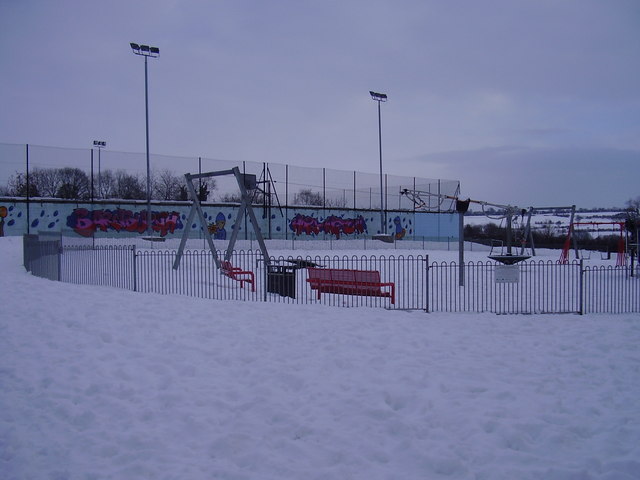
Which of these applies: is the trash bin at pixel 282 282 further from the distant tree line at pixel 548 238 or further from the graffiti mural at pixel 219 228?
the graffiti mural at pixel 219 228

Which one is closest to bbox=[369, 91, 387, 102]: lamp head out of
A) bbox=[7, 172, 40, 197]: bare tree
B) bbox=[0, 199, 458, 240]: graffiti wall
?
bbox=[0, 199, 458, 240]: graffiti wall

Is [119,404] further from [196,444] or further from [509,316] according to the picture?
[509,316]

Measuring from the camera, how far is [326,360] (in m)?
7.41

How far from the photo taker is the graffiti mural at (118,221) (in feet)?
103

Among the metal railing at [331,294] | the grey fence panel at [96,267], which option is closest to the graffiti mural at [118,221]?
the metal railing at [331,294]

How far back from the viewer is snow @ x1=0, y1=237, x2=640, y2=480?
4.68m

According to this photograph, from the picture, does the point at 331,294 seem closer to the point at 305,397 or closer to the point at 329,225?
the point at 305,397

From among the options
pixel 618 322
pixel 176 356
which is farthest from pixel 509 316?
pixel 176 356

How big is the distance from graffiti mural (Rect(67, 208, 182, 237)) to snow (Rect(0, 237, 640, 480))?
23.3 meters

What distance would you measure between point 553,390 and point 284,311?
5.46 m

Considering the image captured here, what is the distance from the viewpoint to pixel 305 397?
6121mm

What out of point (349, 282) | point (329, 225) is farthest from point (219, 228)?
point (349, 282)

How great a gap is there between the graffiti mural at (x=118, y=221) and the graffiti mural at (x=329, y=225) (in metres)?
9.13

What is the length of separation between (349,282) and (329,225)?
94.3ft
